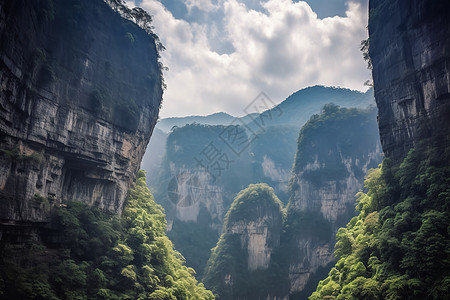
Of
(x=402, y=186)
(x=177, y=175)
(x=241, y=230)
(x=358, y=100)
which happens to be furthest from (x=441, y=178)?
(x=358, y=100)

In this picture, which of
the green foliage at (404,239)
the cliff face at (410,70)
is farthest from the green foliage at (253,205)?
the cliff face at (410,70)

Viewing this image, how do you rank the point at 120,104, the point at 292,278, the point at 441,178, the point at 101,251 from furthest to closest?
the point at 292,278 < the point at 120,104 < the point at 101,251 < the point at 441,178

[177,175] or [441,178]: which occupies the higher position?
[177,175]

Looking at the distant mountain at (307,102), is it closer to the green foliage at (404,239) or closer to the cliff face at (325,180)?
the cliff face at (325,180)

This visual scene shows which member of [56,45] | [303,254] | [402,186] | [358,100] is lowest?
[303,254]

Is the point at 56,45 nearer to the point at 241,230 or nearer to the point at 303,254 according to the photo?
the point at 241,230

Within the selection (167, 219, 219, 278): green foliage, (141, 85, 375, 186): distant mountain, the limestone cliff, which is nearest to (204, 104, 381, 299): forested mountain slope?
the limestone cliff

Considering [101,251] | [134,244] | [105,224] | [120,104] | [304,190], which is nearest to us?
[101,251]
